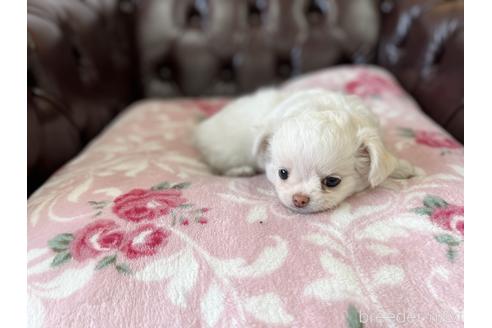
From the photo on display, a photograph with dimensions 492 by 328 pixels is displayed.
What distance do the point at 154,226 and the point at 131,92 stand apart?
1187 mm

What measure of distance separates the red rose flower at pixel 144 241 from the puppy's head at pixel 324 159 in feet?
0.92

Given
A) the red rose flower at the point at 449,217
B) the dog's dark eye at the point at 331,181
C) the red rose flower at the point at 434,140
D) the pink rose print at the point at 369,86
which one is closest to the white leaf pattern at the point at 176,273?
the dog's dark eye at the point at 331,181

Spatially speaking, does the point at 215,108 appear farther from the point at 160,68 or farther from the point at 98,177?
the point at 98,177

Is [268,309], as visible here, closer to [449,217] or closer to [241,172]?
[449,217]

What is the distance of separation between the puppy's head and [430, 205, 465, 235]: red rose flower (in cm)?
13

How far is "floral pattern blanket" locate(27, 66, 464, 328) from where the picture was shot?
2.21ft

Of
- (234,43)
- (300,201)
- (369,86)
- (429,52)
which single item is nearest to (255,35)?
(234,43)

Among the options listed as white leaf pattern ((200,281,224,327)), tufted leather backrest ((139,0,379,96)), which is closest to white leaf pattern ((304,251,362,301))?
white leaf pattern ((200,281,224,327))

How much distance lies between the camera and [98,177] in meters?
0.98

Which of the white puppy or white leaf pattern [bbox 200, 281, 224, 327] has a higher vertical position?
the white puppy

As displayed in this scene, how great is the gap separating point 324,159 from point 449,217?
272mm

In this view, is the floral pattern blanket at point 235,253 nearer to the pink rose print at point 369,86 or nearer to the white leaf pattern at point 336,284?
the white leaf pattern at point 336,284

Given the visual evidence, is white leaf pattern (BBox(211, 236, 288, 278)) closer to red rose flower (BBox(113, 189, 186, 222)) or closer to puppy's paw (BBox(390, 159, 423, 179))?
red rose flower (BBox(113, 189, 186, 222))

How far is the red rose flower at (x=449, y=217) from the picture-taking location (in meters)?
0.79
